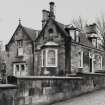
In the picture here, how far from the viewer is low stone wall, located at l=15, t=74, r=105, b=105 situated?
12.9 metres

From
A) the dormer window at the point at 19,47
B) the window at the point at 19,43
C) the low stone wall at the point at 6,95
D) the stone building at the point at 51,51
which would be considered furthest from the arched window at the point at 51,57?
the low stone wall at the point at 6,95

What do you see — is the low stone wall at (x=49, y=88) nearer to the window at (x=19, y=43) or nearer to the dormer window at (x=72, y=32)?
the dormer window at (x=72, y=32)

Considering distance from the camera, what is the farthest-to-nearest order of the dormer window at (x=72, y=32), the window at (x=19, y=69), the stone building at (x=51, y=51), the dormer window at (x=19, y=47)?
the dormer window at (x=19, y=47) < the window at (x=19, y=69) < the dormer window at (x=72, y=32) < the stone building at (x=51, y=51)

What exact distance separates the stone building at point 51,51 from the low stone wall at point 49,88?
7738mm

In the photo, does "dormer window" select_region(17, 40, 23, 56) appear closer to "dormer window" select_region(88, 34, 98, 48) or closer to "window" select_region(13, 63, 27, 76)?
"window" select_region(13, 63, 27, 76)

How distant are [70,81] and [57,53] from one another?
10.7 meters

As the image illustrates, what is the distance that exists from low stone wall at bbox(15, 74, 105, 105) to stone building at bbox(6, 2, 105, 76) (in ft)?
25.4

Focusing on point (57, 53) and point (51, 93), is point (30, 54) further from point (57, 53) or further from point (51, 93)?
point (51, 93)

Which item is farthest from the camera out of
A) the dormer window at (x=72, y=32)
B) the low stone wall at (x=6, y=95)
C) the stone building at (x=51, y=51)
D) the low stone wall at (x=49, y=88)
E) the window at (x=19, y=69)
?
the window at (x=19, y=69)

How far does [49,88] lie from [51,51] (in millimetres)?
13012

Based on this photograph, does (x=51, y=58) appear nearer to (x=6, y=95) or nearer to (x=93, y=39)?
(x=93, y=39)

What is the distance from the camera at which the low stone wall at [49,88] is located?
42.4ft

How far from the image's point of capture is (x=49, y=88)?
1480 centimetres

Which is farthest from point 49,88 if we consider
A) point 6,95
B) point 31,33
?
point 31,33
